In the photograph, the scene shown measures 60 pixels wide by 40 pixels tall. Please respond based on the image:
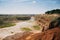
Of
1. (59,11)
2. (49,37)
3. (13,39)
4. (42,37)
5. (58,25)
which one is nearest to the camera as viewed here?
(49,37)

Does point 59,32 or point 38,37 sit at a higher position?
point 59,32

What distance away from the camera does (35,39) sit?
12.4 m

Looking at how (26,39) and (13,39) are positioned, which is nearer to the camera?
(26,39)

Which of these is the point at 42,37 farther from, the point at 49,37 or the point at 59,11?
the point at 59,11

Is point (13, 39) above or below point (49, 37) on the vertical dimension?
below

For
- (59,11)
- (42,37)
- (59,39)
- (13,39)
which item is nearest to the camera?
(59,39)

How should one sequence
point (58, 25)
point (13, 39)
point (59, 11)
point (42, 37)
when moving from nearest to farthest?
point (42, 37) < point (58, 25) < point (13, 39) < point (59, 11)

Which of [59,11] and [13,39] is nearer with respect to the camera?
[13,39]

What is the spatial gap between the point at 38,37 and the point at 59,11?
126 ft

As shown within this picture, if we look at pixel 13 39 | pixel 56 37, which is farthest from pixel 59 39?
pixel 13 39

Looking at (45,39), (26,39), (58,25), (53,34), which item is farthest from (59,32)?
(26,39)

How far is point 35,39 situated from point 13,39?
3.74 m

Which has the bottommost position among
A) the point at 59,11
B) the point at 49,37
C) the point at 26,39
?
the point at 59,11

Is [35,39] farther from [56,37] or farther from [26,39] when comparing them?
[56,37]
